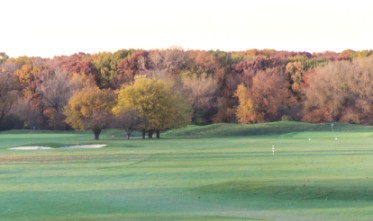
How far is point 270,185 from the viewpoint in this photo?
977 inches

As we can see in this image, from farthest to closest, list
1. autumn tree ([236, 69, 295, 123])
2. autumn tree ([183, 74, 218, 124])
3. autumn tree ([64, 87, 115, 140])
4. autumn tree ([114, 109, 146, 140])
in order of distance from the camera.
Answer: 1. autumn tree ([183, 74, 218, 124])
2. autumn tree ([236, 69, 295, 123])
3. autumn tree ([114, 109, 146, 140])
4. autumn tree ([64, 87, 115, 140])

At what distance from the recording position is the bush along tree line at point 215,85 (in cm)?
10175

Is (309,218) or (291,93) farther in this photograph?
(291,93)

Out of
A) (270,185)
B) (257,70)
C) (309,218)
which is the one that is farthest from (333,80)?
(309,218)

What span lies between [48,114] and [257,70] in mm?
31704

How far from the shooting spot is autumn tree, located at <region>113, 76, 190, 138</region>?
7619 cm

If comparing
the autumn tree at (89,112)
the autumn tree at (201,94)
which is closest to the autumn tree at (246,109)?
the autumn tree at (201,94)

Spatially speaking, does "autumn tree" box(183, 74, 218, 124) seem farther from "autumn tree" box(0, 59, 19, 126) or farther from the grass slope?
"autumn tree" box(0, 59, 19, 126)

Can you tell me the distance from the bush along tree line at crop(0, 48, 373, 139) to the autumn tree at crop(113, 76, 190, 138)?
10.0 metres

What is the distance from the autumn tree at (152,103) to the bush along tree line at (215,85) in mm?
10044

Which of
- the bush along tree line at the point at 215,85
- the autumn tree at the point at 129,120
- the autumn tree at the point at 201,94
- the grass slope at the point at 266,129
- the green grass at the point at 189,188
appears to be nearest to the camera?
the green grass at the point at 189,188

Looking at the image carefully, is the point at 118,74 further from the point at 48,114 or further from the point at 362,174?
the point at 362,174

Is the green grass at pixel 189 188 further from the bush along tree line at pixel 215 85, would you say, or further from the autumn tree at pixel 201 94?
the autumn tree at pixel 201 94

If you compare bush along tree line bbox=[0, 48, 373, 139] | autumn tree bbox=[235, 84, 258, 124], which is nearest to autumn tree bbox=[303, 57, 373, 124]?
bush along tree line bbox=[0, 48, 373, 139]
